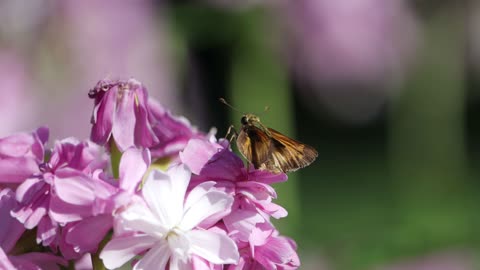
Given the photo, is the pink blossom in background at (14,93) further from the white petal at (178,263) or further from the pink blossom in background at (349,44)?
the white petal at (178,263)

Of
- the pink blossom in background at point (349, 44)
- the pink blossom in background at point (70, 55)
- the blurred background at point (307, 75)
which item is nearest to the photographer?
the blurred background at point (307, 75)

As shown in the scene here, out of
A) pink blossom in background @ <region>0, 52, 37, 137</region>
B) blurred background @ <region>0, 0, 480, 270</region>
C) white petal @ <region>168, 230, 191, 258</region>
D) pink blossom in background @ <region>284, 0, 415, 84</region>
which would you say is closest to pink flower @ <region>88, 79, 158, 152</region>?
white petal @ <region>168, 230, 191, 258</region>

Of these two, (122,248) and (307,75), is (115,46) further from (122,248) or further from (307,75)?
(122,248)

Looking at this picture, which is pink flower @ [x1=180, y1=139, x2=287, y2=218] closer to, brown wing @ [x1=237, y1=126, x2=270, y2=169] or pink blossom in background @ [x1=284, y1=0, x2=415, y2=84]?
brown wing @ [x1=237, y1=126, x2=270, y2=169]

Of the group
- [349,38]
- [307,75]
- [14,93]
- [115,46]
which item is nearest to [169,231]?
[14,93]

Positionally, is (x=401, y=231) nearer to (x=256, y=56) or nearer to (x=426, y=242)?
(x=426, y=242)

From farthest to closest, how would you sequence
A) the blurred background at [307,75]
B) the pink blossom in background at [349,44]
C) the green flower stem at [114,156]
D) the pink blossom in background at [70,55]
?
1. the pink blossom in background at [349,44]
2. the pink blossom in background at [70,55]
3. the blurred background at [307,75]
4. the green flower stem at [114,156]

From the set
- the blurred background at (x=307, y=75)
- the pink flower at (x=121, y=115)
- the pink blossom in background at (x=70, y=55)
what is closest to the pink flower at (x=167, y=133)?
the pink flower at (x=121, y=115)
